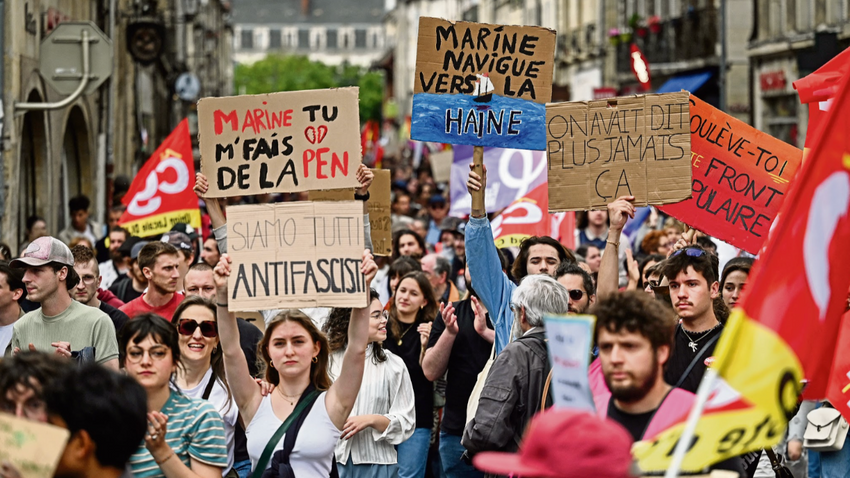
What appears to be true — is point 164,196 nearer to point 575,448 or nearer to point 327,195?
point 327,195

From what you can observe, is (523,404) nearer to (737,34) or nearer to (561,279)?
(561,279)

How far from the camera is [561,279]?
653 centimetres

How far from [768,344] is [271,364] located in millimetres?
2565

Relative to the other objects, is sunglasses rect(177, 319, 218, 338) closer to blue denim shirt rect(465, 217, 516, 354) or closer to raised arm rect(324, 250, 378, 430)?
raised arm rect(324, 250, 378, 430)

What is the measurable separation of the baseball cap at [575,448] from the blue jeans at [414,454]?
4195 mm

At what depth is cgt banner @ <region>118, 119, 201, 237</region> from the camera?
36.7 ft

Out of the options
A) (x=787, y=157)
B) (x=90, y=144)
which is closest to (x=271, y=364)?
(x=787, y=157)

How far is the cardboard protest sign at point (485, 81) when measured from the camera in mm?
7508

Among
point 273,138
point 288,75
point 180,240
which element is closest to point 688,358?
point 273,138

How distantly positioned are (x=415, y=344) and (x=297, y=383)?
269 centimetres

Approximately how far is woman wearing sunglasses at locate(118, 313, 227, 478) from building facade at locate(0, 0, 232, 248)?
6.77 meters

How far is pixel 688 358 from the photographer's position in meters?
5.84

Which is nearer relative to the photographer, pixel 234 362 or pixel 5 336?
pixel 234 362

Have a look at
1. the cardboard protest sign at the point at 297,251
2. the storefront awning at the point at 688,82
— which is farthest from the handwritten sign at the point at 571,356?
the storefront awning at the point at 688,82
